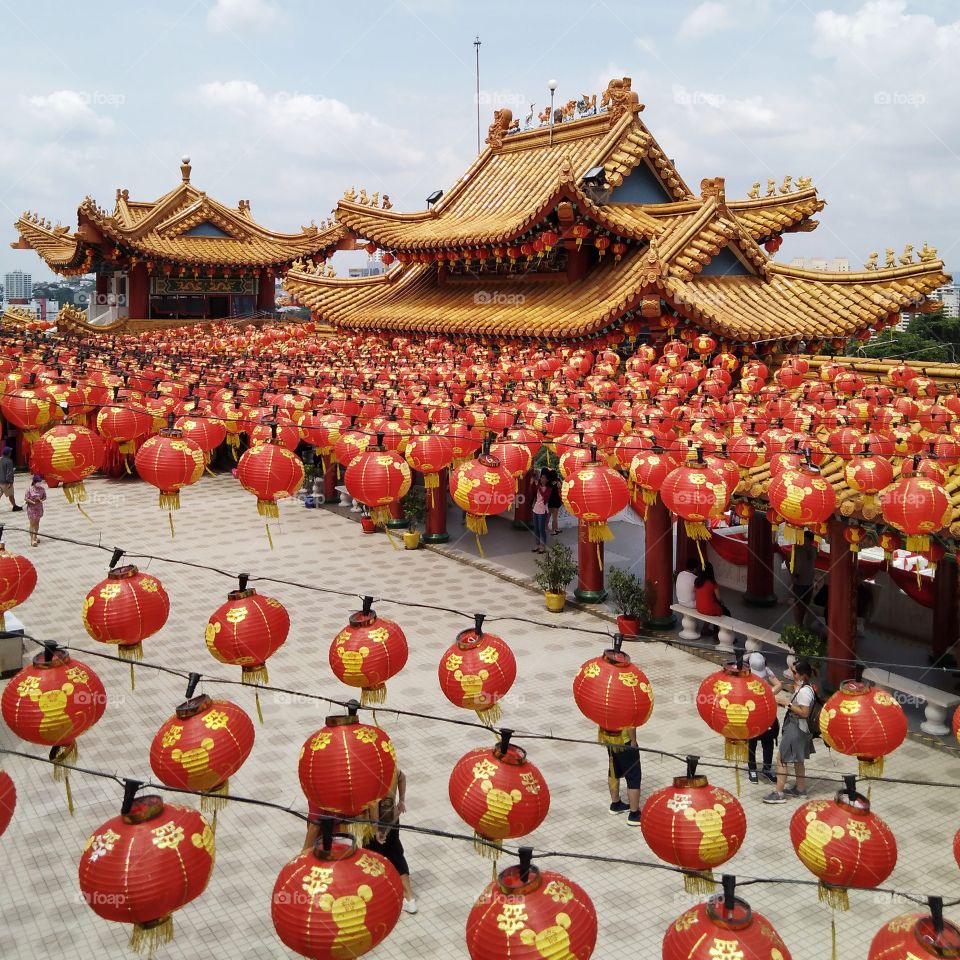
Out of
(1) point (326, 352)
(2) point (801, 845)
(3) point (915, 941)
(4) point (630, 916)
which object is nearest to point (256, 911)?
(4) point (630, 916)

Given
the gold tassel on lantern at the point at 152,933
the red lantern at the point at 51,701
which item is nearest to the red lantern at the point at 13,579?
the red lantern at the point at 51,701

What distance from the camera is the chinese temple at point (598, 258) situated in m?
19.1

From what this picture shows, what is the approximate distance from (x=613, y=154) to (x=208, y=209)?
62.2ft

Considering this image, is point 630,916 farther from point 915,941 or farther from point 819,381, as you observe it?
point 819,381

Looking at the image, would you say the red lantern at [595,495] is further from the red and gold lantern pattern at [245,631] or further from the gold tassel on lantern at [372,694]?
the red and gold lantern pattern at [245,631]

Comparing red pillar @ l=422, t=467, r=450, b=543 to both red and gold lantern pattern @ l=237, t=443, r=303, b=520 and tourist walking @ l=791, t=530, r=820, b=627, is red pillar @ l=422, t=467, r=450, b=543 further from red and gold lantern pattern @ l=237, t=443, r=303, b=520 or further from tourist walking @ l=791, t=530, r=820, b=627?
red and gold lantern pattern @ l=237, t=443, r=303, b=520

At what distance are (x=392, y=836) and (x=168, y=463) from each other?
4556mm

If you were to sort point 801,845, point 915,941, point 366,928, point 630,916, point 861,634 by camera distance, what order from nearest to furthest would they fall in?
point 915,941
point 366,928
point 801,845
point 630,916
point 861,634

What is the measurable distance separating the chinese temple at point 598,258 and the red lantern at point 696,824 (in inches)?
501

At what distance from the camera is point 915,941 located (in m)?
4.47

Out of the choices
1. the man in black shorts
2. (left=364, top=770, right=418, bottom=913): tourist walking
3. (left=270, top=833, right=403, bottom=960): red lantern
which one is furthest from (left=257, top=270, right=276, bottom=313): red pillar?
(left=270, top=833, right=403, bottom=960): red lantern

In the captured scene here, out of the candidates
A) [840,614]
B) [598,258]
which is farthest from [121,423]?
[598,258]

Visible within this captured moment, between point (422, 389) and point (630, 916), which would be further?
point (422, 389)

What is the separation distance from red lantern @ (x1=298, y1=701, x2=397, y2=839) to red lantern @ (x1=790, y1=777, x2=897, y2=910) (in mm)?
2766
